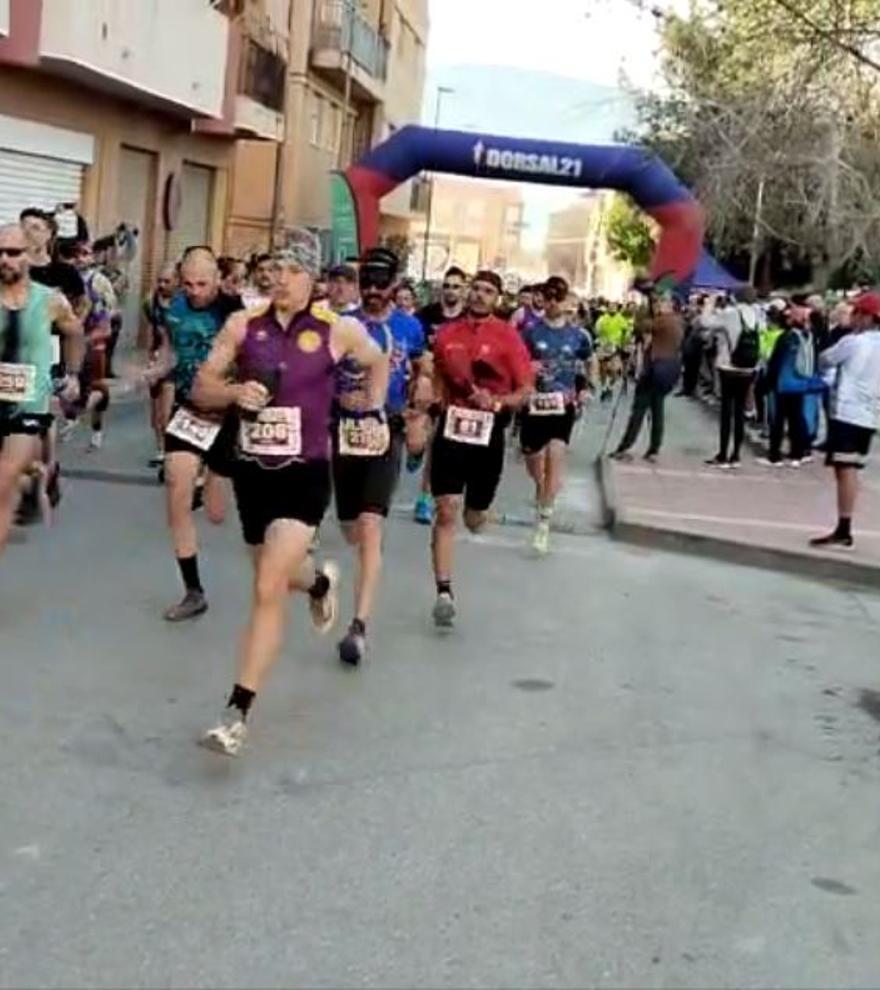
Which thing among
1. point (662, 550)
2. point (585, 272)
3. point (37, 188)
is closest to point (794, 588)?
point (662, 550)

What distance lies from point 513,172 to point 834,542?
15.4 metres

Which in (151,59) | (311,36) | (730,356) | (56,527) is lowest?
(56,527)

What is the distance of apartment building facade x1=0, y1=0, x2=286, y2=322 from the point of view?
20.6 metres

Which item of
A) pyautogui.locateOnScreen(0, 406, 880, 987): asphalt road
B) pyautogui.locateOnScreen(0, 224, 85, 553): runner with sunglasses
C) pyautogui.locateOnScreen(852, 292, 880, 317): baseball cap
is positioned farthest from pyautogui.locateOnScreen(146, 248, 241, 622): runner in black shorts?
pyautogui.locateOnScreen(852, 292, 880, 317): baseball cap

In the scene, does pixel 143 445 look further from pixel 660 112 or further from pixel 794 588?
pixel 660 112

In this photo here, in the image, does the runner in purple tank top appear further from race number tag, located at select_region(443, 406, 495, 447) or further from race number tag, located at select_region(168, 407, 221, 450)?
race number tag, located at select_region(443, 406, 495, 447)

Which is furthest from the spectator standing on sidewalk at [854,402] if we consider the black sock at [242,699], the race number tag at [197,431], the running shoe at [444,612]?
the black sock at [242,699]

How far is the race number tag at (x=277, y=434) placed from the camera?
6309 millimetres

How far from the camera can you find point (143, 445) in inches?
608

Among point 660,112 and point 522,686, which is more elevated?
point 660,112

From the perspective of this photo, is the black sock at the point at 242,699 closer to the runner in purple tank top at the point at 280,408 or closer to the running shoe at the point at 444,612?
the runner in purple tank top at the point at 280,408

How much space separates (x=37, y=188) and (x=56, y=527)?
41.5ft

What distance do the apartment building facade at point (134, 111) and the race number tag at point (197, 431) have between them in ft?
38.7

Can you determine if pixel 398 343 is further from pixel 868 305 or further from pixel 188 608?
pixel 868 305
